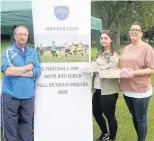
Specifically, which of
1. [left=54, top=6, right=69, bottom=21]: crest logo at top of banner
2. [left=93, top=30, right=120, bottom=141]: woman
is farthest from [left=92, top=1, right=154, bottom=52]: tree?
[left=54, top=6, right=69, bottom=21]: crest logo at top of banner

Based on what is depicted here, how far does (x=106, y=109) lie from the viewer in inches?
184

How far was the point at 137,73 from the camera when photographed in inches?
166

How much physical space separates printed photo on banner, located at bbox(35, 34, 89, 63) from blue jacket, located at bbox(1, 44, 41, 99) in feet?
0.44

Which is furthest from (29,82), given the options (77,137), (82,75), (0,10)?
(0,10)

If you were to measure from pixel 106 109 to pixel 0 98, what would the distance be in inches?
55.7

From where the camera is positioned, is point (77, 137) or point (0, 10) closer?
point (77, 137)

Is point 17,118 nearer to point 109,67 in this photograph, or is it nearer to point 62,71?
point 62,71

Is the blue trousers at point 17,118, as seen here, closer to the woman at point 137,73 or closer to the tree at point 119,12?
the woman at point 137,73

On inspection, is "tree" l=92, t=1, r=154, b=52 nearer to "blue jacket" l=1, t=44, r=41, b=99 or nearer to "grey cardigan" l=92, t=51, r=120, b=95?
"grey cardigan" l=92, t=51, r=120, b=95

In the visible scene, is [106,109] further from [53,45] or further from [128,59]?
[53,45]

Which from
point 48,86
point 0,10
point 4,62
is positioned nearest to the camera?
point 4,62

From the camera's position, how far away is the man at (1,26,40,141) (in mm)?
4230

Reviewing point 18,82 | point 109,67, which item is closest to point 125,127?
point 109,67

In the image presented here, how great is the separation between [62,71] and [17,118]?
807mm
